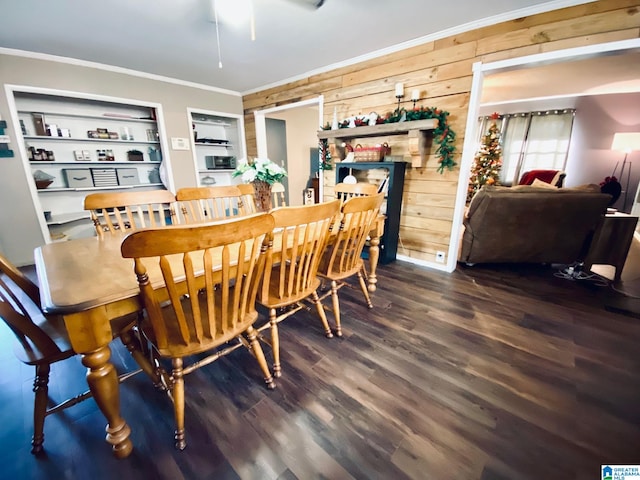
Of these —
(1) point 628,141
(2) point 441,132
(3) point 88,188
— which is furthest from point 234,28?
(1) point 628,141

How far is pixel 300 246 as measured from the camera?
57.6 inches

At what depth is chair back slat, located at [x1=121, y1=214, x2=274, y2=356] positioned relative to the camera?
31.8 inches

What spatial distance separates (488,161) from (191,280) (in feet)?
23.0

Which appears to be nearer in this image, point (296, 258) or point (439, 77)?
point (296, 258)

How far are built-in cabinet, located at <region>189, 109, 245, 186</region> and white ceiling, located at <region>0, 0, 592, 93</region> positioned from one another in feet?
3.98

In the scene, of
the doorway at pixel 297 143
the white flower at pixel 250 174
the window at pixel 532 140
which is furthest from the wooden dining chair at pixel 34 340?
the window at pixel 532 140

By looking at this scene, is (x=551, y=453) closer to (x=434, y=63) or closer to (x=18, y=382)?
(x=18, y=382)

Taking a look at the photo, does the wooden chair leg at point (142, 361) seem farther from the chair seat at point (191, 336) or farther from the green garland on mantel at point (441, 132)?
the green garland on mantel at point (441, 132)

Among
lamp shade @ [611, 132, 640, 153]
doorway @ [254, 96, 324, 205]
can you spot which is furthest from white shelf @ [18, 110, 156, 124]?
lamp shade @ [611, 132, 640, 153]

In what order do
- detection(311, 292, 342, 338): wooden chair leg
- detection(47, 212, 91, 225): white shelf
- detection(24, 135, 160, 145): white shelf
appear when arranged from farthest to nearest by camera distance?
detection(47, 212, 91, 225): white shelf → detection(24, 135, 160, 145): white shelf → detection(311, 292, 342, 338): wooden chair leg

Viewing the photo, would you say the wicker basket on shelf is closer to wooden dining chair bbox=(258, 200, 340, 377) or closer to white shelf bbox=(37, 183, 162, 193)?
wooden dining chair bbox=(258, 200, 340, 377)

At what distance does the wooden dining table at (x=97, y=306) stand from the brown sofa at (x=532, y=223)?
2.87 metres

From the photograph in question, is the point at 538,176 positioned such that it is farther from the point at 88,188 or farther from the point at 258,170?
the point at 88,188

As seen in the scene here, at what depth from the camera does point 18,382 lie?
143 centimetres
